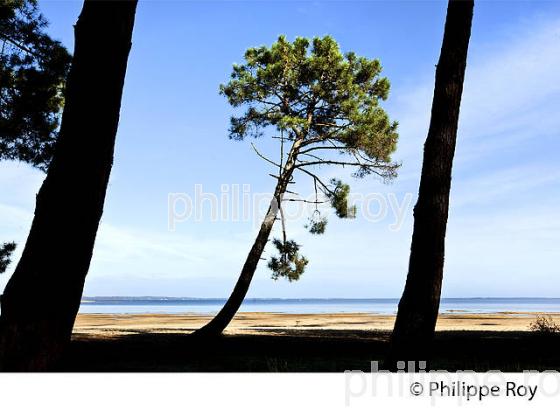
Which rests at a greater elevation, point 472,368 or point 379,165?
point 379,165

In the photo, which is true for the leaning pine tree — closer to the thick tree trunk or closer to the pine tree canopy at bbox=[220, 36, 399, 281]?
the pine tree canopy at bbox=[220, 36, 399, 281]

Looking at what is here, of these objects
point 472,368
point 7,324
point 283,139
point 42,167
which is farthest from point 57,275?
point 283,139

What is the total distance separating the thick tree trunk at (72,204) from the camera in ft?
17.9

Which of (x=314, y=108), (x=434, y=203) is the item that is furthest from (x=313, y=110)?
(x=434, y=203)

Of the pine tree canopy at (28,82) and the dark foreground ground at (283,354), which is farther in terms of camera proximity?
the pine tree canopy at (28,82)

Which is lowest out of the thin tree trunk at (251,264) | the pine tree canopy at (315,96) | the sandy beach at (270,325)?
the sandy beach at (270,325)

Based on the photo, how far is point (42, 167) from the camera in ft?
43.4

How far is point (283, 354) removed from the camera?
10.0m

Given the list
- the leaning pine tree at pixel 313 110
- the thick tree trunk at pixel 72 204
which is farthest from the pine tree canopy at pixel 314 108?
the thick tree trunk at pixel 72 204

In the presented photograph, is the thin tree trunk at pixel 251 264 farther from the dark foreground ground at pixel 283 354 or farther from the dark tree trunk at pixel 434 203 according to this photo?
the dark tree trunk at pixel 434 203

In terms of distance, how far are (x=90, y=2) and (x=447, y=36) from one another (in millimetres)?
4455

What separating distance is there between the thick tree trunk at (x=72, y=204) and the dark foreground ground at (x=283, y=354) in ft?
1.51

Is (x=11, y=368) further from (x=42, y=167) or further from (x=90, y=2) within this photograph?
(x=42, y=167)

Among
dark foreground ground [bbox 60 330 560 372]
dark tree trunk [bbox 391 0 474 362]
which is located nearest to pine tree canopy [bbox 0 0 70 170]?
dark foreground ground [bbox 60 330 560 372]
